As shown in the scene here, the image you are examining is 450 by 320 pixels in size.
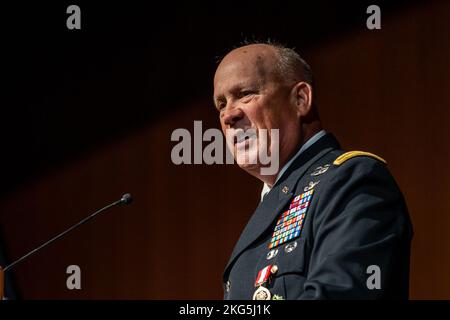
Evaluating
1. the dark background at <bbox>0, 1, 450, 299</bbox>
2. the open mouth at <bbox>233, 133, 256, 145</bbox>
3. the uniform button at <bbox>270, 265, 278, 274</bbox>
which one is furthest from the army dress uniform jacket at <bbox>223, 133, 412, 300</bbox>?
the dark background at <bbox>0, 1, 450, 299</bbox>

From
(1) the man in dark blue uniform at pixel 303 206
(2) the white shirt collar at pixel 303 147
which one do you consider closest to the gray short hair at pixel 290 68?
(1) the man in dark blue uniform at pixel 303 206

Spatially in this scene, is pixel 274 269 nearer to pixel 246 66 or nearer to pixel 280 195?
pixel 280 195

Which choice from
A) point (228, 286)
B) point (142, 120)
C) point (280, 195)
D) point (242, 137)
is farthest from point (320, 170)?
point (142, 120)

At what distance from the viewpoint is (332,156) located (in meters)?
2.01

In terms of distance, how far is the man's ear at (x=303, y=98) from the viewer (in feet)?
7.01

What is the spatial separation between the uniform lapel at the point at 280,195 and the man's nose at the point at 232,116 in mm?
172

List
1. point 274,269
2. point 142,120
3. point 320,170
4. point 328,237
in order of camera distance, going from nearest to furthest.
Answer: point 328,237 < point 274,269 < point 320,170 < point 142,120

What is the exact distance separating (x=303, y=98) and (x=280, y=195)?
0.91 ft

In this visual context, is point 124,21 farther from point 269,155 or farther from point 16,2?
point 269,155

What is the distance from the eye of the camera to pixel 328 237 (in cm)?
171

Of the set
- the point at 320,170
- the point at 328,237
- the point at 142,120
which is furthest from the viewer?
the point at 142,120

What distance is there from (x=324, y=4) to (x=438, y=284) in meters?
1.13

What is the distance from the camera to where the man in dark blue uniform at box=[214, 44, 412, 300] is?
1.65 metres
